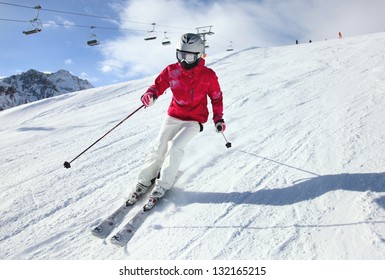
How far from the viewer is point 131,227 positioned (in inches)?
137

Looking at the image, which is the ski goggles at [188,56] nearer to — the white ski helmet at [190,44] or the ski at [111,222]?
the white ski helmet at [190,44]

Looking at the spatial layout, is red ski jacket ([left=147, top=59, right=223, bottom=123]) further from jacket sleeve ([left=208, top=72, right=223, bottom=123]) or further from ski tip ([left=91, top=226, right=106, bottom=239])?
ski tip ([left=91, top=226, right=106, bottom=239])

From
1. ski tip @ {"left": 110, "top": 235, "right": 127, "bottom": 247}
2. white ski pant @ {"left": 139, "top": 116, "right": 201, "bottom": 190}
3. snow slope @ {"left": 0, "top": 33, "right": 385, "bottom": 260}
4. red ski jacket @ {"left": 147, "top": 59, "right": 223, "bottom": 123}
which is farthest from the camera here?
red ski jacket @ {"left": 147, "top": 59, "right": 223, "bottom": 123}

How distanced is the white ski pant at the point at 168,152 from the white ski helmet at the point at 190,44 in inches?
36.1

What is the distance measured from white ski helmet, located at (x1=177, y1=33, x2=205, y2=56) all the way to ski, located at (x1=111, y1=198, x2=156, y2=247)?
194 cm

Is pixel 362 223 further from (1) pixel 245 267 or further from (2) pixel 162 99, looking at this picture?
(2) pixel 162 99

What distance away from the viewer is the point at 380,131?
472 cm

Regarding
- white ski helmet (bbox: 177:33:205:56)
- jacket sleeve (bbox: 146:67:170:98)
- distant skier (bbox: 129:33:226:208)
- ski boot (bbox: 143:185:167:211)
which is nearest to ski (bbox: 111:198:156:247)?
ski boot (bbox: 143:185:167:211)

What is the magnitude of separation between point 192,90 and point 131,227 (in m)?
1.89

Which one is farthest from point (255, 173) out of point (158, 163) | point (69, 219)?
point (69, 219)

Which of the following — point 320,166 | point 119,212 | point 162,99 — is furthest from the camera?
point 162,99

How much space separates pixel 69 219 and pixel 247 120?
157 inches

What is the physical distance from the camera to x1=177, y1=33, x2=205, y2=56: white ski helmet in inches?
162

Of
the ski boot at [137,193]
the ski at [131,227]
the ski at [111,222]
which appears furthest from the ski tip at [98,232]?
the ski boot at [137,193]
